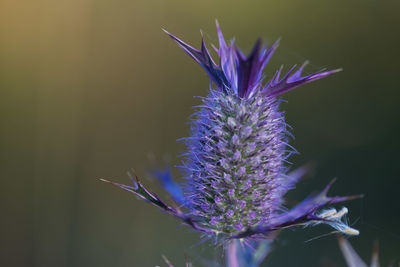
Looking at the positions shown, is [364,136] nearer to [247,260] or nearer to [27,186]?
[247,260]

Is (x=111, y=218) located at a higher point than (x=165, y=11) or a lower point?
lower

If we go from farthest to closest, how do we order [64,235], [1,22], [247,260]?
1. [1,22]
2. [64,235]
3. [247,260]

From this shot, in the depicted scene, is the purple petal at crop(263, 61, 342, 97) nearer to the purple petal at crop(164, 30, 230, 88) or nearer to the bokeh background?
the purple petal at crop(164, 30, 230, 88)

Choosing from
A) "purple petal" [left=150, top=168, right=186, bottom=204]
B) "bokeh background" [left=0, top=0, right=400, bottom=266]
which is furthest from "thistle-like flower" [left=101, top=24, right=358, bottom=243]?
"bokeh background" [left=0, top=0, right=400, bottom=266]

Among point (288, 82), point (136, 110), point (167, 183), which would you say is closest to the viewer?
point (288, 82)

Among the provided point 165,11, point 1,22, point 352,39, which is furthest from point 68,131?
point 352,39

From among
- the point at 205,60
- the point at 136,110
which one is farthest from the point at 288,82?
the point at 136,110

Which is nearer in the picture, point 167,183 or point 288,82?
point 288,82

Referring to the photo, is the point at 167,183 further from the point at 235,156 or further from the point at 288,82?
the point at 288,82

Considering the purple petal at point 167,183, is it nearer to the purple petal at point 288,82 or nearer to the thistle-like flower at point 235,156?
the thistle-like flower at point 235,156
